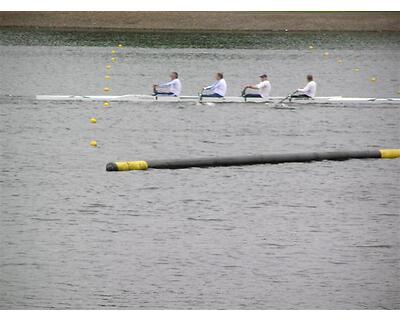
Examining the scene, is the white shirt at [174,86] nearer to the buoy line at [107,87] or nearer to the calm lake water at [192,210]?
the calm lake water at [192,210]

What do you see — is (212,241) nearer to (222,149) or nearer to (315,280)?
(315,280)

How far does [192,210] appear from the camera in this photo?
17844mm

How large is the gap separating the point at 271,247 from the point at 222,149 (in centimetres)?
879

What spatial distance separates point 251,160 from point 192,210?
4075 mm

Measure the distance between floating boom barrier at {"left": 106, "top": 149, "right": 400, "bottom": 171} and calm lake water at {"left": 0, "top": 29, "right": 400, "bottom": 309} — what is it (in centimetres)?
18

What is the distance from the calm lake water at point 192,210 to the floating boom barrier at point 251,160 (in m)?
0.18

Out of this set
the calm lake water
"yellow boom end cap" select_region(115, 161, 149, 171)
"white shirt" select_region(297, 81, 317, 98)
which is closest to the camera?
the calm lake water

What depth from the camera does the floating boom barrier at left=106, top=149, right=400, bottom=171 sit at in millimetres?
20891

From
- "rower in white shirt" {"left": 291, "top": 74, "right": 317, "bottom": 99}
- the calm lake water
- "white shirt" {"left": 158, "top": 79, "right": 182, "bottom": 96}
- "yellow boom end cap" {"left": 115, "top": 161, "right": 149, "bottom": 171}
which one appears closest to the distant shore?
the calm lake water

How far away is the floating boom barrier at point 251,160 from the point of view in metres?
20.9

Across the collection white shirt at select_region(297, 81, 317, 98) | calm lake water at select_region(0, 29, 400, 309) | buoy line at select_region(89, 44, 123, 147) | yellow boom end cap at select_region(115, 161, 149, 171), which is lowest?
calm lake water at select_region(0, 29, 400, 309)

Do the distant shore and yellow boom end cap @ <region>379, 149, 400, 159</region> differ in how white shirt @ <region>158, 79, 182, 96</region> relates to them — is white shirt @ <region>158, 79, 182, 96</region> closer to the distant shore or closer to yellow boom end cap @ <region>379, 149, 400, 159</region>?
yellow boom end cap @ <region>379, 149, 400, 159</region>

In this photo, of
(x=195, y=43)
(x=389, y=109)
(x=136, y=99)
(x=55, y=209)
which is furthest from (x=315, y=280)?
(x=195, y=43)

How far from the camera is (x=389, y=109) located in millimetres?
31516
